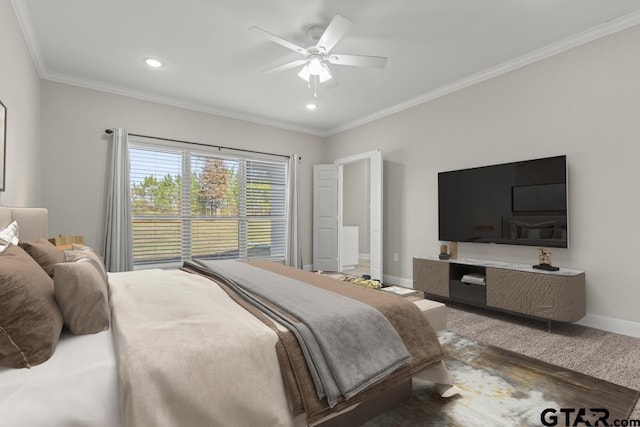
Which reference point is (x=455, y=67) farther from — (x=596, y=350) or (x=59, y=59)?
(x=59, y=59)

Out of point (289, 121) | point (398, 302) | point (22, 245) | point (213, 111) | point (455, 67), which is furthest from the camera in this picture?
point (289, 121)

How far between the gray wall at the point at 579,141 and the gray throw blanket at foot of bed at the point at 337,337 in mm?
2704

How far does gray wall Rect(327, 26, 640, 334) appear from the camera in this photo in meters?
2.92

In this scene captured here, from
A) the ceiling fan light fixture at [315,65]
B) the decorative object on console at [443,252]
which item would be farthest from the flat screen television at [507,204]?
the ceiling fan light fixture at [315,65]

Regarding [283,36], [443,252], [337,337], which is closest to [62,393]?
[337,337]

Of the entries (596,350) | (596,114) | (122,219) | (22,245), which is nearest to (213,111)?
(122,219)

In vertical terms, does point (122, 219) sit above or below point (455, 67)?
below

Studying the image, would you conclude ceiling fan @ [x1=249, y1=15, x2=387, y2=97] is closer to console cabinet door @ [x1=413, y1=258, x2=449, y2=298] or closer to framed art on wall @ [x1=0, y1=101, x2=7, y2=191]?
framed art on wall @ [x1=0, y1=101, x2=7, y2=191]

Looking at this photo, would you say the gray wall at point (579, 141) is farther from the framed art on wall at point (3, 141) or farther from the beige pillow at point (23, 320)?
the framed art on wall at point (3, 141)

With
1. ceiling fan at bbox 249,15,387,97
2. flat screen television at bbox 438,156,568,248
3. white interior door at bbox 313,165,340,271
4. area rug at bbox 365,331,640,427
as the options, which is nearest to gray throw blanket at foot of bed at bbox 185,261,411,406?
area rug at bbox 365,331,640,427

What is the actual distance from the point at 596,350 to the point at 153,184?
5.29 metres

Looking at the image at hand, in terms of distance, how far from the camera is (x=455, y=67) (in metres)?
3.80

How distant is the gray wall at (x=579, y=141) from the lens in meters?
2.92

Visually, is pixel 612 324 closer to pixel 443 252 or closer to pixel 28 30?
pixel 443 252
